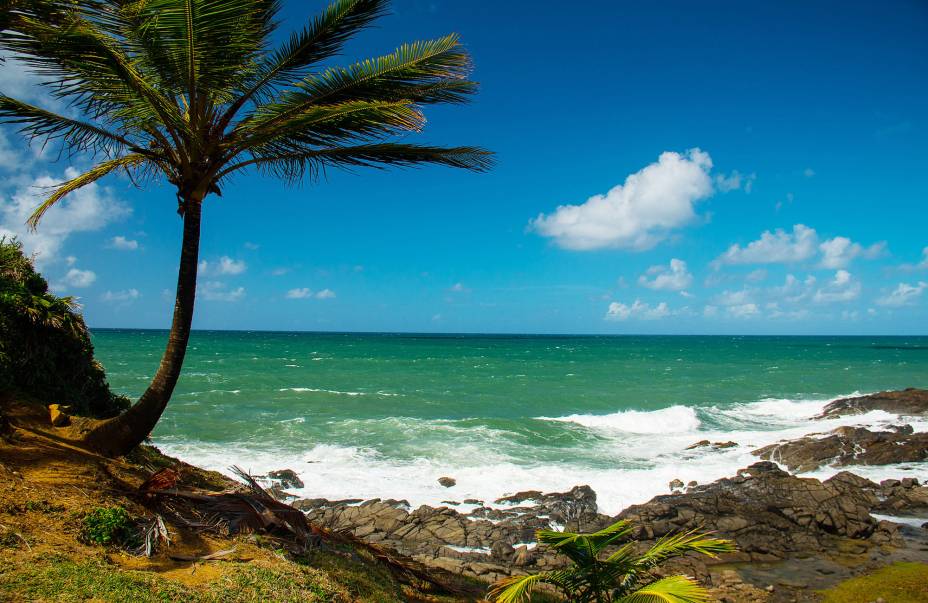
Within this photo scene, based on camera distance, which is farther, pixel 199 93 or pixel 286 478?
pixel 286 478

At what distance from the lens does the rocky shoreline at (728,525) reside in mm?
9547

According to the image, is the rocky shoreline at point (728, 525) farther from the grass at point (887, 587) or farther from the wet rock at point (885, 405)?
the wet rock at point (885, 405)

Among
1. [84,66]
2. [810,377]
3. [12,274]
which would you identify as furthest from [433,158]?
[810,377]

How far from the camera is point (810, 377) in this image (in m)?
48.1

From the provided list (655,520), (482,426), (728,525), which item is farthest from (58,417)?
(482,426)

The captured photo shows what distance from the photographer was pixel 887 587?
860 cm

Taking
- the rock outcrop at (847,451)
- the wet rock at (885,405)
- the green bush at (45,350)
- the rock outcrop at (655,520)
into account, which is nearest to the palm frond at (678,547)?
the rock outcrop at (655,520)

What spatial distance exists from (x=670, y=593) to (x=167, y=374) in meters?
5.12

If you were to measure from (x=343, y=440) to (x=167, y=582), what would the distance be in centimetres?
1649

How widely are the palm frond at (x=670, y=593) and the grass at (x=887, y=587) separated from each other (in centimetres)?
652

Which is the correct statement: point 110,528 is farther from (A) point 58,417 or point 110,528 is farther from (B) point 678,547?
(B) point 678,547

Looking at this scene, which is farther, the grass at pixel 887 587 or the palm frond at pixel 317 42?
the grass at pixel 887 587

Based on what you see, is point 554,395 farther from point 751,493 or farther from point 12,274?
point 12,274

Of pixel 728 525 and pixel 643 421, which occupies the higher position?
pixel 728 525
